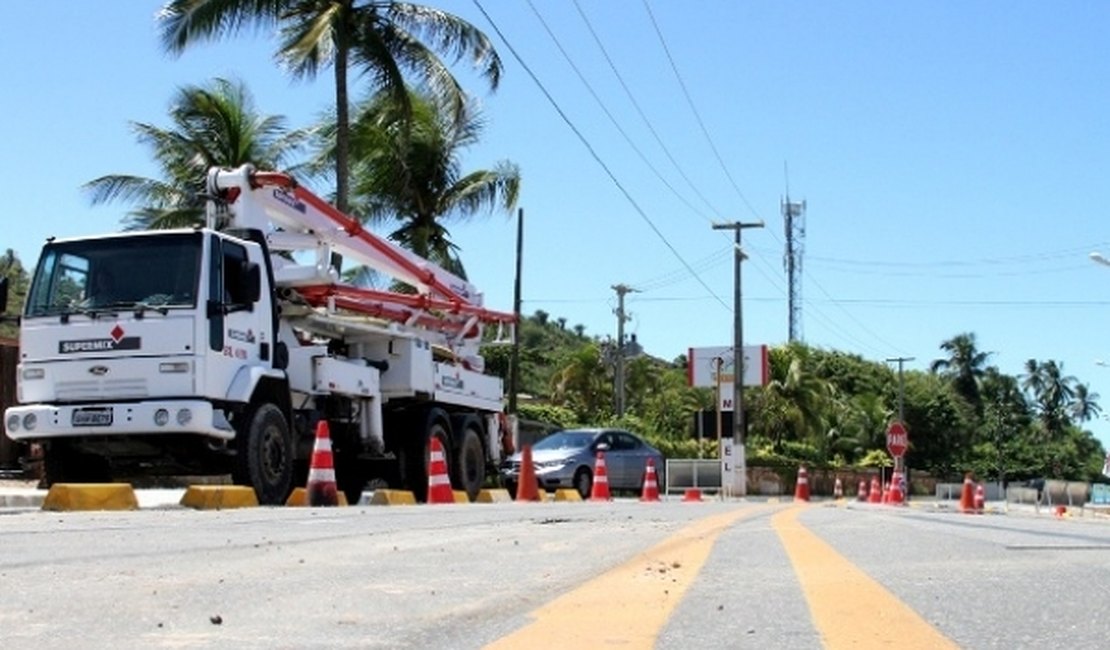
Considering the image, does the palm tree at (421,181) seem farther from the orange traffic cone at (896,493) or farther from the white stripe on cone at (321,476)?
the white stripe on cone at (321,476)

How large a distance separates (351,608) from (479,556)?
93.1 inches

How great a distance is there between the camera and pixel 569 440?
2548 cm

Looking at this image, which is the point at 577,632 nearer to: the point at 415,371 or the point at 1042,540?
the point at 1042,540

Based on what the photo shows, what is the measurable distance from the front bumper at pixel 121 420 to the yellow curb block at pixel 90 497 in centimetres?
63

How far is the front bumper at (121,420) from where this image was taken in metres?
13.3

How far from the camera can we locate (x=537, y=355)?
76688mm

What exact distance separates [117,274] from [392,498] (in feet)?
13.8

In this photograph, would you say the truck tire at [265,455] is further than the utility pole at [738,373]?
No

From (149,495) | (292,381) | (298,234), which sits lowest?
(149,495)

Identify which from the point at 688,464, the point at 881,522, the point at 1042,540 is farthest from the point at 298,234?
the point at 688,464

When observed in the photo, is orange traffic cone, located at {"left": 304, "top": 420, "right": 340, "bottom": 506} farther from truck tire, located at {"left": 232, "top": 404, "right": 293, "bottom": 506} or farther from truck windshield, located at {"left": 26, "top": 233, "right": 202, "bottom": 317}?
truck windshield, located at {"left": 26, "top": 233, "right": 202, "bottom": 317}

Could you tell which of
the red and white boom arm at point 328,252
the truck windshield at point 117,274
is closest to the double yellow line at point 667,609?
the truck windshield at point 117,274

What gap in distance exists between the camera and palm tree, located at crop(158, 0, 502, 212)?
26.2 metres

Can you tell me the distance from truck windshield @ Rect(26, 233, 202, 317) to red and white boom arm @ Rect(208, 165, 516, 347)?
5.83 feet
